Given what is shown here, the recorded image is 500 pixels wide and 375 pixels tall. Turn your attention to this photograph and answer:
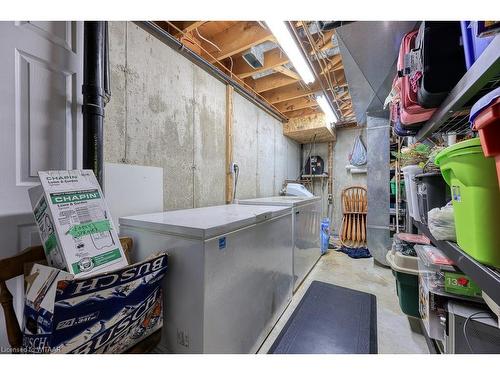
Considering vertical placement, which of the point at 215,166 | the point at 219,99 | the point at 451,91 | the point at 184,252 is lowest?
the point at 184,252

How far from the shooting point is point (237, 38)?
2.14 metres

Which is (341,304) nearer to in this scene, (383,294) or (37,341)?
(383,294)

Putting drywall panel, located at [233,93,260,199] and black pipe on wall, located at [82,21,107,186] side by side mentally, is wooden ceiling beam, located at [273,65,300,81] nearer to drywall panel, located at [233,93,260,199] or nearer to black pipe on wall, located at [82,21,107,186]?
drywall panel, located at [233,93,260,199]

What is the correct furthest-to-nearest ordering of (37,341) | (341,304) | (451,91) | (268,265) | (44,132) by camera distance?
(341,304)
(268,265)
(44,132)
(451,91)
(37,341)

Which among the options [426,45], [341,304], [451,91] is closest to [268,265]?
[341,304]

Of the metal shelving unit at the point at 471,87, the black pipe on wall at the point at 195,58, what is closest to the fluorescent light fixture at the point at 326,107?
the black pipe on wall at the point at 195,58

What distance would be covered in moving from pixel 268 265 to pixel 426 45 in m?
1.63

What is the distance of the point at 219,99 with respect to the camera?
259 cm

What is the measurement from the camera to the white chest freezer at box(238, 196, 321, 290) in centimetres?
236

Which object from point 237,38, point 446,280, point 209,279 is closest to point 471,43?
point 446,280

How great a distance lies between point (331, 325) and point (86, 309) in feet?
6.37

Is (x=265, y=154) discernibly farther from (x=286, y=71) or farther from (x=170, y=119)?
(x=170, y=119)

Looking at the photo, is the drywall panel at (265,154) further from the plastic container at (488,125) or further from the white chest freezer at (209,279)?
the plastic container at (488,125)

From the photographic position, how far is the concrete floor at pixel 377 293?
1681mm
